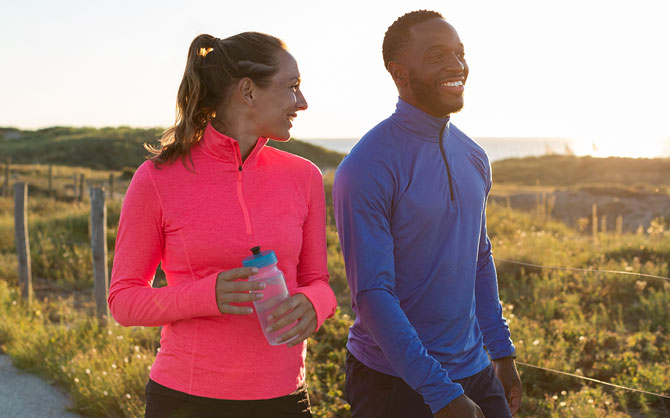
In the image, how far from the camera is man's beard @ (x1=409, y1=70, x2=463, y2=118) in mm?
2209

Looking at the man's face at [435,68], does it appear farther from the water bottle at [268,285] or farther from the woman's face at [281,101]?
the water bottle at [268,285]

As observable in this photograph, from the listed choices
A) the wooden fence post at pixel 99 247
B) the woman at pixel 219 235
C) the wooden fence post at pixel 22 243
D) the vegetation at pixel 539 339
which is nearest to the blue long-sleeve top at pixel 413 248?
the woman at pixel 219 235

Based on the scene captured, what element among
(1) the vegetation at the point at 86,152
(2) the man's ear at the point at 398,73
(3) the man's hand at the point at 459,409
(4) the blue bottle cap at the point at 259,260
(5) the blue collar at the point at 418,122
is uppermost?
(2) the man's ear at the point at 398,73

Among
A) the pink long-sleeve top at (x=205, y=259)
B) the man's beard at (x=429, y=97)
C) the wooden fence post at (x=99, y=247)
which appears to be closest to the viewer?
the pink long-sleeve top at (x=205, y=259)

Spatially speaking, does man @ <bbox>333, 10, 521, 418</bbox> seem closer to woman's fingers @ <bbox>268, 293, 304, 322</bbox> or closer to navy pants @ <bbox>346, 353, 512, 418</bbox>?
navy pants @ <bbox>346, 353, 512, 418</bbox>

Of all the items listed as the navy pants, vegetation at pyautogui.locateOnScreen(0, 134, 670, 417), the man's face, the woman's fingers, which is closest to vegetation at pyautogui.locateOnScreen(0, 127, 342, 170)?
vegetation at pyautogui.locateOnScreen(0, 134, 670, 417)

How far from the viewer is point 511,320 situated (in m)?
6.02

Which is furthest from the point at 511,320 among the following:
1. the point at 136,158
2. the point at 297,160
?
the point at 136,158

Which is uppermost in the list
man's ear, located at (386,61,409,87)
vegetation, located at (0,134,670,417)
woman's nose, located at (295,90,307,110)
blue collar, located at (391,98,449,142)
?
Result: man's ear, located at (386,61,409,87)

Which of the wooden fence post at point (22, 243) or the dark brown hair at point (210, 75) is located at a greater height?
the dark brown hair at point (210, 75)

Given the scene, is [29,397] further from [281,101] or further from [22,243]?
[281,101]

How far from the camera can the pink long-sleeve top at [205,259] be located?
1.88 m

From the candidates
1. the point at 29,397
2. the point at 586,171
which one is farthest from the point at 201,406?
the point at 586,171

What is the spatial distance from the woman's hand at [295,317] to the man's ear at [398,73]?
0.90m
